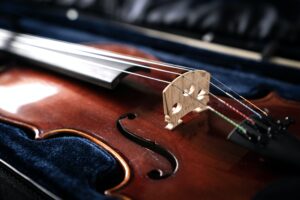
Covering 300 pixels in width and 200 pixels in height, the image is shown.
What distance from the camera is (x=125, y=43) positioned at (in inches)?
56.7

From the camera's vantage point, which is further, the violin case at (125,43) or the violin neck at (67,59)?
the violin neck at (67,59)

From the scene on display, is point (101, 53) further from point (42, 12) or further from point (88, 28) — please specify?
point (42, 12)

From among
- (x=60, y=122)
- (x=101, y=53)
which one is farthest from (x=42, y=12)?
(x=60, y=122)

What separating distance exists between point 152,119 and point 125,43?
28.7 inches

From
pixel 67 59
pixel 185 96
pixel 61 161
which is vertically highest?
pixel 67 59

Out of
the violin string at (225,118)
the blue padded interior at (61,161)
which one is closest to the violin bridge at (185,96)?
the violin string at (225,118)

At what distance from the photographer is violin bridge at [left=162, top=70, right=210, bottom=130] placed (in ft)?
2.28

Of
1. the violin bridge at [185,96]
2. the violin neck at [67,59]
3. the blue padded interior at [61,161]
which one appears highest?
the violin neck at [67,59]

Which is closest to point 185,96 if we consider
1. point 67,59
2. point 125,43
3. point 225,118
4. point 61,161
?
point 225,118

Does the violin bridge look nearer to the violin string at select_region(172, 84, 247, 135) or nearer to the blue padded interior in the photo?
the violin string at select_region(172, 84, 247, 135)

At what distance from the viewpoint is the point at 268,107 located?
807 millimetres

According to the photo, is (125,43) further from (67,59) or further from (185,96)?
(185,96)

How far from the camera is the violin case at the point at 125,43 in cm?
68

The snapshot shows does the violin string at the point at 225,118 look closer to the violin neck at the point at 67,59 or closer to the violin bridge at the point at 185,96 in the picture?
the violin bridge at the point at 185,96
